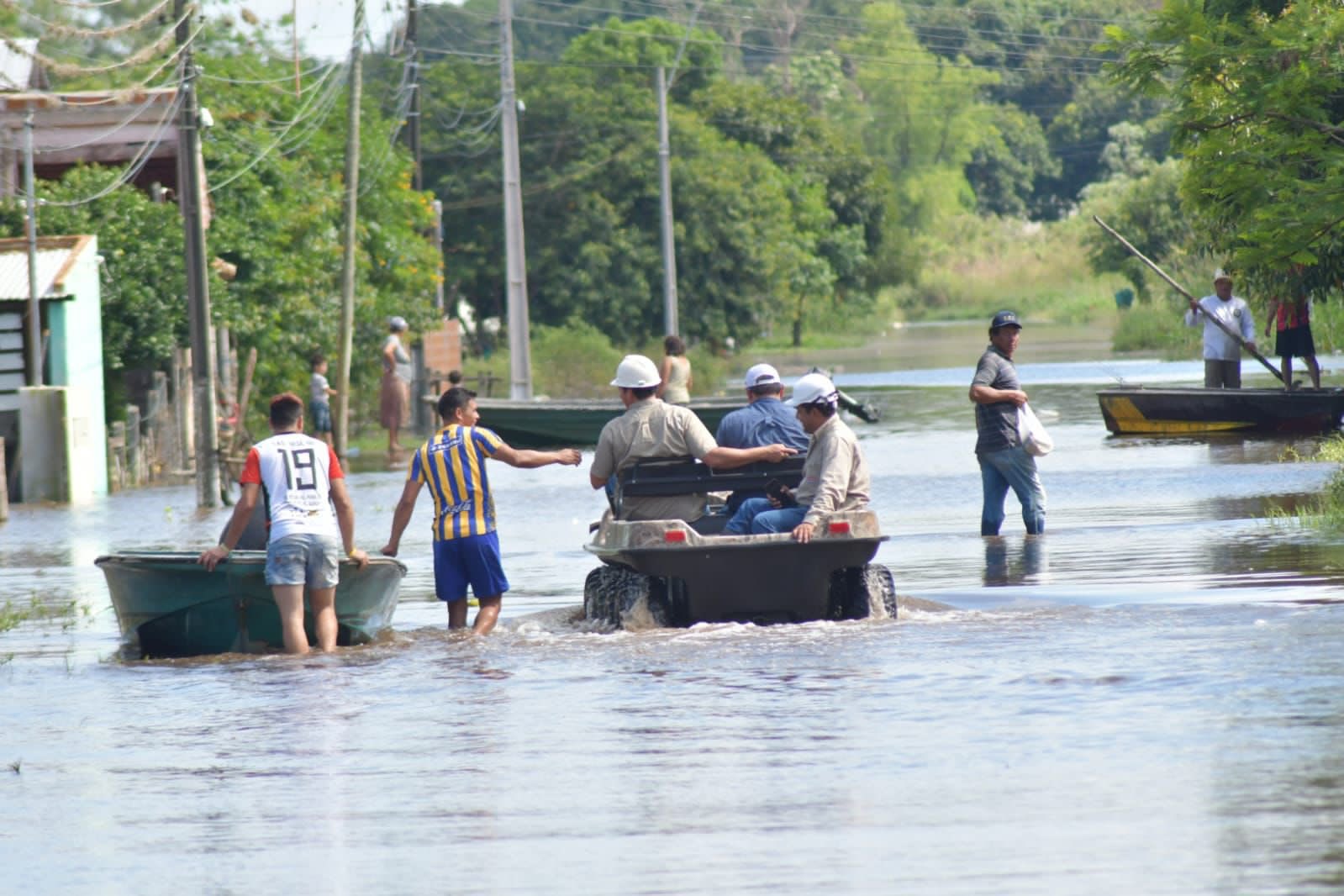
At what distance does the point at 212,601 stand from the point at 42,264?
15425 mm

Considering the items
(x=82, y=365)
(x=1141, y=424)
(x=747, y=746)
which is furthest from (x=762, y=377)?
(x=82, y=365)

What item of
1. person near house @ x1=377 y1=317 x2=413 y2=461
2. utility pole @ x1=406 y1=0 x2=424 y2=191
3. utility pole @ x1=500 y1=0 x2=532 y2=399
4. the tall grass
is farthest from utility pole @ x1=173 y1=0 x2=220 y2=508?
the tall grass

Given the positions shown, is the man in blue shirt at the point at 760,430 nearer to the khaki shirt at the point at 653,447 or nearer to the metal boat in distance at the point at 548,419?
the khaki shirt at the point at 653,447

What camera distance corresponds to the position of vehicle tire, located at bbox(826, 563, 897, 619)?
42.3 ft

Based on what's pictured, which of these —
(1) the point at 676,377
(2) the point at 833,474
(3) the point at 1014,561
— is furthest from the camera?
(1) the point at 676,377

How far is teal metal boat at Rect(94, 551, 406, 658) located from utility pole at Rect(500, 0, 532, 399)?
963 inches

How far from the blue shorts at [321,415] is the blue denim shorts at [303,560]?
65.4ft

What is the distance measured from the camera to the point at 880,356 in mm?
65000

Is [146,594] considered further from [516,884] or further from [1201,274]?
[1201,274]

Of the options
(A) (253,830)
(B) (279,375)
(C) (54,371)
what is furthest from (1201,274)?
(A) (253,830)

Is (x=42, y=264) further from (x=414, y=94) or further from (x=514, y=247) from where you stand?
(x=414, y=94)

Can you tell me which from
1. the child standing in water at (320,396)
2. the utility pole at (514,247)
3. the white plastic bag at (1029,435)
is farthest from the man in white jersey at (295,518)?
the utility pole at (514,247)

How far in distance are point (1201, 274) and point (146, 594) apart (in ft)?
154

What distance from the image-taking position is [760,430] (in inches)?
552
